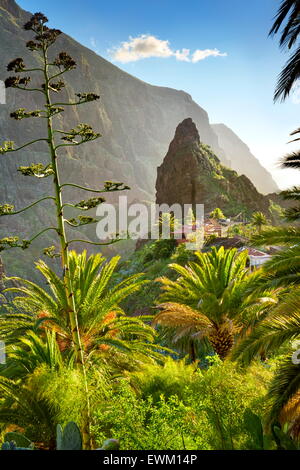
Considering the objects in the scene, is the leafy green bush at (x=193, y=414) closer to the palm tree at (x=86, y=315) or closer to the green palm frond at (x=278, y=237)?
the palm tree at (x=86, y=315)

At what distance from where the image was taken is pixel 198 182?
196 feet

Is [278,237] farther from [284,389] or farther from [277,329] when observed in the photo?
[284,389]

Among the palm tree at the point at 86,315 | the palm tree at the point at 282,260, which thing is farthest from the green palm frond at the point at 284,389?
the palm tree at the point at 86,315

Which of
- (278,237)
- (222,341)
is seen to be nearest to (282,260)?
(278,237)

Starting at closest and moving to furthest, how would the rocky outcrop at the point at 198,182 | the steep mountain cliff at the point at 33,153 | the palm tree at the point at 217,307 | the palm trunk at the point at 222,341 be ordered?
the palm tree at the point at 217,307 → the palm trunk at the point at 222,341 → the rocky outcrop at the point at 198,182 → the steep mountain cliff at the point at 33,153

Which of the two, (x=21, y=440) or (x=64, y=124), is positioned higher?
(x=64, y=124)

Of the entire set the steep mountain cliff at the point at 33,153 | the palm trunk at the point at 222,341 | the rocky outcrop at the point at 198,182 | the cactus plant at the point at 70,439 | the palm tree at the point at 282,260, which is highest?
the steep mountain cliff at the point at 33,153

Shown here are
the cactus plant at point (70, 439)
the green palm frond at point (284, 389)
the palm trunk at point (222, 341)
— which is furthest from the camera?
the palm trunk at point (222, 341)

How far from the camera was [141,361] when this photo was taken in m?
9.95

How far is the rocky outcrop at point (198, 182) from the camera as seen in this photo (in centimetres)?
5841

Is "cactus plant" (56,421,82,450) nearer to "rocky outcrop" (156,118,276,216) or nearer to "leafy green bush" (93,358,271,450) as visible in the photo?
"leafy green bush" (93,358,271,450)
